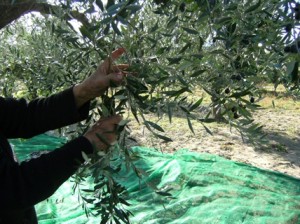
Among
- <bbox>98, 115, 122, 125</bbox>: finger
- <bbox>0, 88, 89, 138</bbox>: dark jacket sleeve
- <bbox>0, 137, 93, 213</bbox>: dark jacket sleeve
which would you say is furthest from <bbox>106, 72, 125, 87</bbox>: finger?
<bbox>0, 88, 89, 138</bbox>: dark jacket sleeve

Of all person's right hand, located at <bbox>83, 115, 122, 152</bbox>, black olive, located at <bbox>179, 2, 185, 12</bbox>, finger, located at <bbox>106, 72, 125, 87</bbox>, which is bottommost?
person's right hand, located at <bbox>83, 115, 122, 152</bbox>

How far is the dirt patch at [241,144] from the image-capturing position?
652 centimetres

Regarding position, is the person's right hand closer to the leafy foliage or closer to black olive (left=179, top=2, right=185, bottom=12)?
the leafy foliage

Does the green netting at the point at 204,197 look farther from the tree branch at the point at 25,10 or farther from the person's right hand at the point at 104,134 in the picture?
the person's right hand at the point at 104,134

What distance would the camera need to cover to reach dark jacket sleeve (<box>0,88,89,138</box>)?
1.71 metres

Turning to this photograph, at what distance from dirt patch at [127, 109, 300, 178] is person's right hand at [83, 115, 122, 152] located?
4392 millimetres

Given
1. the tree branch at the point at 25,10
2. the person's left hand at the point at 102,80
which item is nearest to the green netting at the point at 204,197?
the tree branch at the point at 25,10

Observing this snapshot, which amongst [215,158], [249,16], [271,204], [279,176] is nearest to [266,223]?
[271,204]

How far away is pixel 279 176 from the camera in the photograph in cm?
480

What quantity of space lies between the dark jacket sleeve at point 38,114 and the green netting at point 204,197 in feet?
6.24

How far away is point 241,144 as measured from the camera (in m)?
7.66

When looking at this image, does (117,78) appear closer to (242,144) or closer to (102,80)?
(102,80)

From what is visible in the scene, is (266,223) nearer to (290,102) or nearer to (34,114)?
(34,114)

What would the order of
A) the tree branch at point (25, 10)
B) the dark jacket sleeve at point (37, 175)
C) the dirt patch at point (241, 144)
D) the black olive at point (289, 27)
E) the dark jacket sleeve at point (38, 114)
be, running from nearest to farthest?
the black olive at point (289, 27) < the dark jacket sleeve at point (37, 175) < the tree branch at point (25, 10) < the dark jacket sleeve at point (38, 114) < the dirt patch at point (241, 144)
